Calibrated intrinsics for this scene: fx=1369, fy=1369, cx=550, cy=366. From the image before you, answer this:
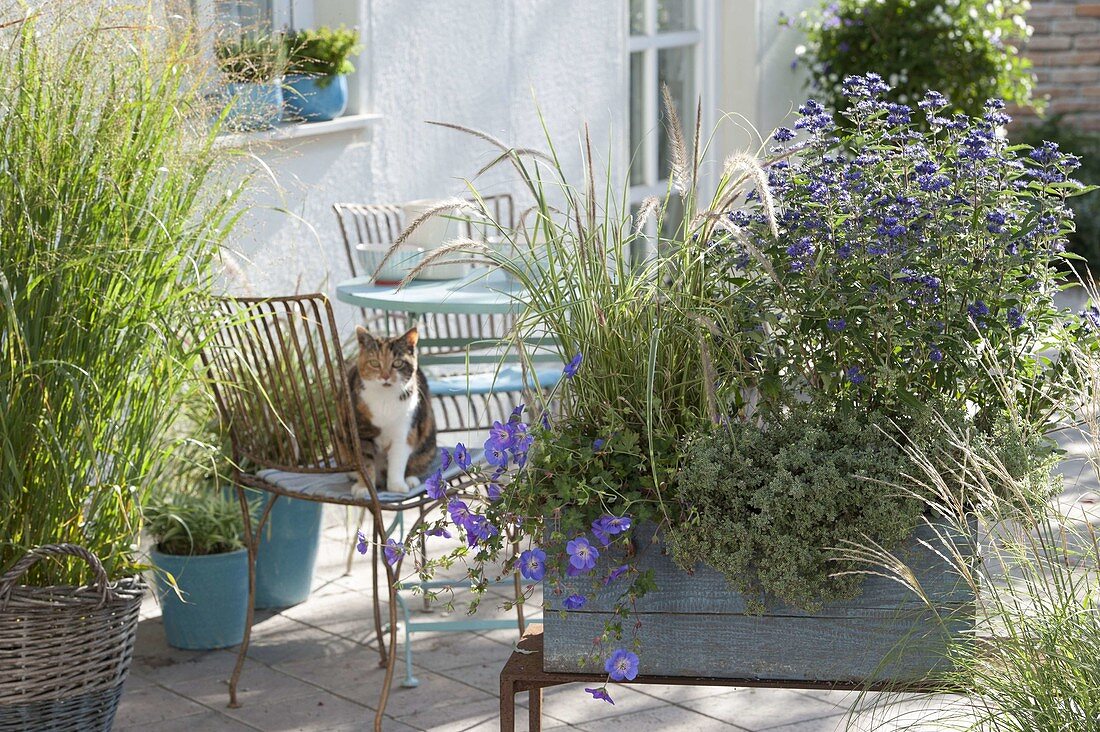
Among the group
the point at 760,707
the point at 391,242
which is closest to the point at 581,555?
the point at 760,707

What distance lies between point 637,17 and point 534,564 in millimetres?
4888

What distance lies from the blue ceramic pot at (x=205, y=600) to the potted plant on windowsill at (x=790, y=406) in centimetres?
144

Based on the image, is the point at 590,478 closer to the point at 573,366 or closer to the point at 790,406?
the point at 573,366

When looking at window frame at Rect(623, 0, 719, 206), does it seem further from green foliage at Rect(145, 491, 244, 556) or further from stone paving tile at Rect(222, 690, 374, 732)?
stone paving tile at Rect(222, 690, 374, 732)

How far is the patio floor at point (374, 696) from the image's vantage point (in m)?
2.90

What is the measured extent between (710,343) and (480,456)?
128cm

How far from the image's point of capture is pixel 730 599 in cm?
182

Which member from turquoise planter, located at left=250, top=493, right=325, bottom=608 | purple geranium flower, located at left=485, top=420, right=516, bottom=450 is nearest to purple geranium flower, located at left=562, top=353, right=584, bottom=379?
purple geranium flower, located at left=485, top=420, right=516, bottom=450

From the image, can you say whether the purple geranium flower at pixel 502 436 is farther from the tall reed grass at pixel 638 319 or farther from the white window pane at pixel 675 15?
the white window pane at pixel 675 15

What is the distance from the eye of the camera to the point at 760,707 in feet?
9.80

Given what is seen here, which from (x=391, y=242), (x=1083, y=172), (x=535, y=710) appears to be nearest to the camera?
(x=535, y=710)

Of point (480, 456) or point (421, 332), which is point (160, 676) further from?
point (421, 332)

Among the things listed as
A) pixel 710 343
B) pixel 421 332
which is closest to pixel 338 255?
pixel 421 332

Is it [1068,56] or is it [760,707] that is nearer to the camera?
[760,707]
